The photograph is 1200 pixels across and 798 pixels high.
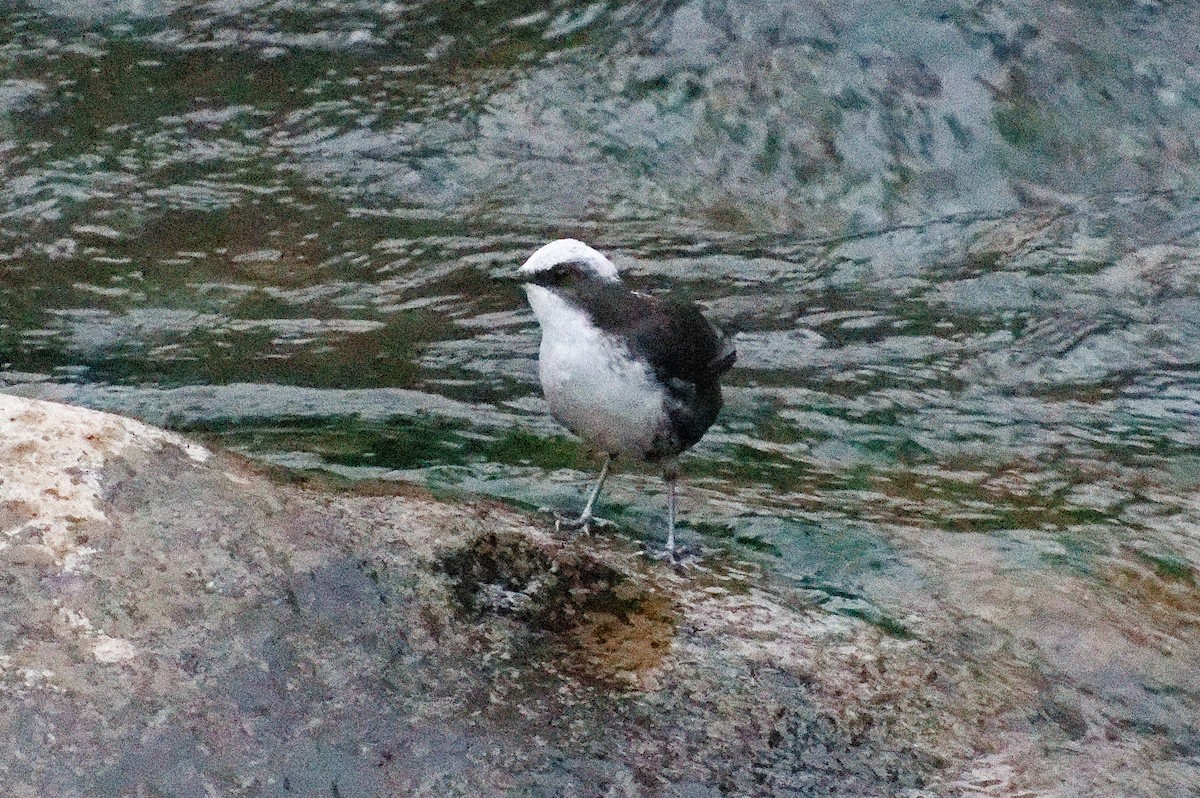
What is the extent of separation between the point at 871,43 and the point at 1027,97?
2.91ft

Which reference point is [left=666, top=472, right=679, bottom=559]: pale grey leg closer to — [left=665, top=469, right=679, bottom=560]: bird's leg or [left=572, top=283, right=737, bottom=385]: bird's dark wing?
[left=665, top=469, right=679, bottom=560]: bird's leg

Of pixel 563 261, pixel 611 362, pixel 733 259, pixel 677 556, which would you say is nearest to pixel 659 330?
pixel 611 362

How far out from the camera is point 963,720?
3881 mm

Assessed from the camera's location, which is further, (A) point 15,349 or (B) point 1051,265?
(B) point 1051,265

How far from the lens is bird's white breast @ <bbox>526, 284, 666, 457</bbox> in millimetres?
4840

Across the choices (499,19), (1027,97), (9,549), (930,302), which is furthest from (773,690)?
(499,19)

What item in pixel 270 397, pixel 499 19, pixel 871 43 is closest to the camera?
pixel 270 397

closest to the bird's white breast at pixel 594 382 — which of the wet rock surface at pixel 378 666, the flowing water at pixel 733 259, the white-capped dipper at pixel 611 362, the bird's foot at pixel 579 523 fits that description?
the white-capped dipper at pixel 611 362

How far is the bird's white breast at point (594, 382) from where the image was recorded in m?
4.84

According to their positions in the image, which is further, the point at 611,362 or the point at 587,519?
the point at 587,519

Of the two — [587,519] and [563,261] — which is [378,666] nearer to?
[587,519]

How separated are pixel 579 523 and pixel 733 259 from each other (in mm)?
3041

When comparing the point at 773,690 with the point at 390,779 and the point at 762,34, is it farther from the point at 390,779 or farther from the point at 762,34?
the point at 762,34

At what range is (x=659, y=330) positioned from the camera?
5.03m
